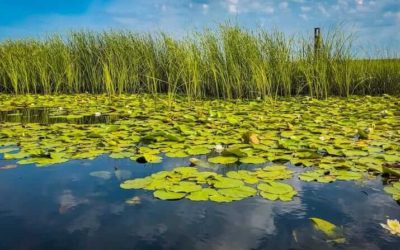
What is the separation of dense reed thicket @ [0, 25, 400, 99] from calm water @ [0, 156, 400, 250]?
A: 3.91 metres

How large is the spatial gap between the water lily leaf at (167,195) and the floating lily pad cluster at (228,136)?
687 millimetres

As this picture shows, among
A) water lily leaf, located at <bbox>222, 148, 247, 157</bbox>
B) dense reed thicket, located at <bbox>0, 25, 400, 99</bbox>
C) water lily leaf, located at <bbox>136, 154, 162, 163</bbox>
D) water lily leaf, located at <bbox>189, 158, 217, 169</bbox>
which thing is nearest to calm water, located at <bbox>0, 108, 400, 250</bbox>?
water lily leaf, located at <bbox>136, 154, 162, 163</bbox>

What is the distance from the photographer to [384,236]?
5.90 feet

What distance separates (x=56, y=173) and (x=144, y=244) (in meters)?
1.28

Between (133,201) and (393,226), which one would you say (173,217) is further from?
(393,226)

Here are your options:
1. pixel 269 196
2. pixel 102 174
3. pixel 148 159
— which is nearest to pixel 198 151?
pixel 148 159

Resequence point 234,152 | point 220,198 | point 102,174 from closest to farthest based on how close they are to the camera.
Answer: point 220,198 < point 102,174 < point 234,152

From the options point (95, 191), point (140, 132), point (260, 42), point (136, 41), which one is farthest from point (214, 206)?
point (136, 41)

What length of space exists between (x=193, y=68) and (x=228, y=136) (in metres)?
2.89

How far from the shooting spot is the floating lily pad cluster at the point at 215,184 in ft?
7.30

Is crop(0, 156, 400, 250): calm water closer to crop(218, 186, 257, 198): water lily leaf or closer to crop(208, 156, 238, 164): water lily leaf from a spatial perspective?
crop(218, 186, 257, 198): water lily leaf

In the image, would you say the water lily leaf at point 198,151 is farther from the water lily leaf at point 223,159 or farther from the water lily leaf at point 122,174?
the water lily leaf at point 122,174

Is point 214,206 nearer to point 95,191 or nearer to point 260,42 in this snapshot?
point 95,191

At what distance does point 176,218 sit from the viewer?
1.99 metres
